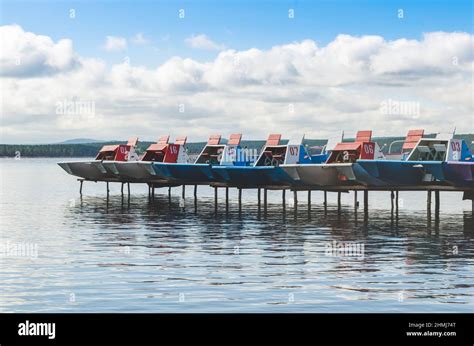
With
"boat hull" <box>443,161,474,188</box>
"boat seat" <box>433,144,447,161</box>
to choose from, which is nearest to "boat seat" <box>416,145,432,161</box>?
"boat seat" <box>433,144,447,161</box>

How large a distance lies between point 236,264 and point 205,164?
37936 mm

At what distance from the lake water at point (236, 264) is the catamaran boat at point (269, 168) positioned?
578cm

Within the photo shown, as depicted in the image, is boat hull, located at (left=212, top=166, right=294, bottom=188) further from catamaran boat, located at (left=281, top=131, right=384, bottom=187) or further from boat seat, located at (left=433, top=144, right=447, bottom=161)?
boat seat, located at (left=433, top=144, right=447, bottom=161)

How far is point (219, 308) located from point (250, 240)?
18480mm

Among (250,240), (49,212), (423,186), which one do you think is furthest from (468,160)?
(49,212)

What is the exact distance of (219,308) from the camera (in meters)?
22.8

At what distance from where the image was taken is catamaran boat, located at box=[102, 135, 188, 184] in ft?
242

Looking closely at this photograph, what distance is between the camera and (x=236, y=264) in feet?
104

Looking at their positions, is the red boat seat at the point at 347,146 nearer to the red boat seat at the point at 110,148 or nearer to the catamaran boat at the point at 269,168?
the catamaran boat at the point at 269,168

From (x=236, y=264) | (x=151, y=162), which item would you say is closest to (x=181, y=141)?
(x=151, y=162)

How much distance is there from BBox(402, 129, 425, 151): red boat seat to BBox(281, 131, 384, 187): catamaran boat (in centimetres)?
222

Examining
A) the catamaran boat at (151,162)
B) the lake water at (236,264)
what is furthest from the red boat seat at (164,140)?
the lake water at (236,264)

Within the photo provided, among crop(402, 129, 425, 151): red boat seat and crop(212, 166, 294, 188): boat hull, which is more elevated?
crop(402, 129, 425, 151): red boat seat
